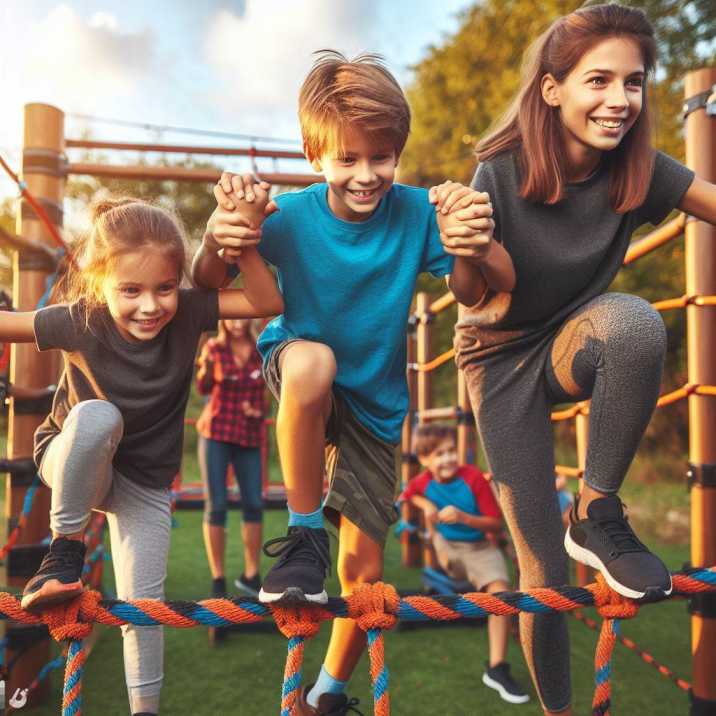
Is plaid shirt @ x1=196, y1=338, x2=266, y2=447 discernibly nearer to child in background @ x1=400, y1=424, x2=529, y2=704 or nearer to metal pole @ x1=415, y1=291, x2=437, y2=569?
child in background @ x1=400, y1=424, x2=529, y2=704

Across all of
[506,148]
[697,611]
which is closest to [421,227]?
[506,148]

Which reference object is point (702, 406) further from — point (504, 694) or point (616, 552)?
point (504, 694)

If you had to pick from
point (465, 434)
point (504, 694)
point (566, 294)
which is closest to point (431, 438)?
point (465, 434)

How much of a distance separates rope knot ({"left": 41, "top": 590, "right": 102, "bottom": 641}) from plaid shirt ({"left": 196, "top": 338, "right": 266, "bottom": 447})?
178 cm

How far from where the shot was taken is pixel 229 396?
282 cm

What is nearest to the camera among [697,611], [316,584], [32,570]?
[316,584]

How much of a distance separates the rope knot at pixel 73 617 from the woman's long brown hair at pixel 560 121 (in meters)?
0.94

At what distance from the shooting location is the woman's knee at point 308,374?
1.05 metres

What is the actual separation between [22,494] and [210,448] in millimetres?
938

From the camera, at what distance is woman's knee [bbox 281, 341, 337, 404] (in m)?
1.05

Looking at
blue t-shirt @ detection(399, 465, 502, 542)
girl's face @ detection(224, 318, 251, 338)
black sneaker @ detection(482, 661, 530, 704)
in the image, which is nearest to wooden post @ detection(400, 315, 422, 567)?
blue t-shirt @ detection(399, 465, 502, 542)

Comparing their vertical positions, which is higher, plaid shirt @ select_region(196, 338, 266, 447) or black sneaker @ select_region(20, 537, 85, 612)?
plaid shirt @ select_region(196, 338, 266, 447)

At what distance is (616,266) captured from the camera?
4.14 ft

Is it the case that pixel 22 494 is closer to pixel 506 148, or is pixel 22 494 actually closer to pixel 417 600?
pixel 417 600
